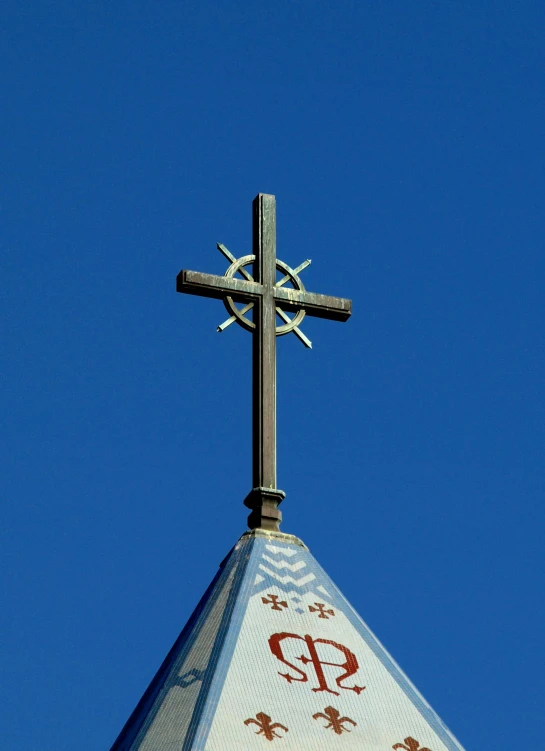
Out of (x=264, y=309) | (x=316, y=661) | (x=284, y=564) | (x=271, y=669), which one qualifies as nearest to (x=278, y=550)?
(x=284, y=564)

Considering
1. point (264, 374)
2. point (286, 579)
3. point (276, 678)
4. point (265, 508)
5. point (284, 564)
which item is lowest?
point (276, 678)

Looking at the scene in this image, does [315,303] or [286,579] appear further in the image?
[315,303]

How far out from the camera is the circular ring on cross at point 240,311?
17.8 metres

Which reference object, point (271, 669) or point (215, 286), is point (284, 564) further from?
point (215, 286)

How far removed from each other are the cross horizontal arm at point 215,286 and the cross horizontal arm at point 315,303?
0.25m

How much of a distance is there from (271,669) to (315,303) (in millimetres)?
4536

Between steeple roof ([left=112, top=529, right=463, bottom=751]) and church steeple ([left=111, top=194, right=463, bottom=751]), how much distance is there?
11 mm

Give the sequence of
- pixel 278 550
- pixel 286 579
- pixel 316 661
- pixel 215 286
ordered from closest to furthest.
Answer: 1. pixel 316 661
2. pixel 286 579
3. pixel 278 550
4. pixel 215 286

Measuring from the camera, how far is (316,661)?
15.3m

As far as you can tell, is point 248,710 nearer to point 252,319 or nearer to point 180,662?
point 180,662

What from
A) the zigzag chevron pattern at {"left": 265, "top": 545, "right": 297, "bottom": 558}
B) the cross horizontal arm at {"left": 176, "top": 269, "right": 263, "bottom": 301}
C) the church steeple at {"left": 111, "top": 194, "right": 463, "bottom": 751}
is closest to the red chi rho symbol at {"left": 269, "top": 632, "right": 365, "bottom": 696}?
the church steeple at {"left": 111, "top": 194, "right": 463, "bottom": 751}

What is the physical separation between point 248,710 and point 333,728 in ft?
2.28

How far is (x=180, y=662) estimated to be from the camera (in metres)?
15.3

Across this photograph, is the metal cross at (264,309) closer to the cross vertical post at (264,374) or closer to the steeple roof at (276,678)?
the cross vertical post at (264,374)
